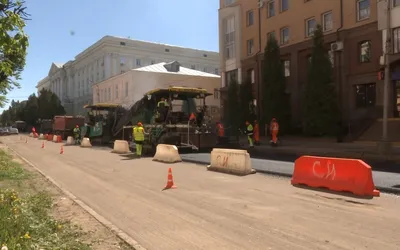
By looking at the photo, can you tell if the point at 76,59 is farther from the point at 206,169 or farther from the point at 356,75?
the point at 206,169

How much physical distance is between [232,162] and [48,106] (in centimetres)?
7743

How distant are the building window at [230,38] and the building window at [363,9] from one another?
51.3ft

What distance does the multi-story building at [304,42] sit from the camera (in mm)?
26375

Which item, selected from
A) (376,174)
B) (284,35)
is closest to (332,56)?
(284,35)

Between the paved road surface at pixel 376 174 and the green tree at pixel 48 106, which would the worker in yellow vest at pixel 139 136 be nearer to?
the paved road surface at pixel 376 174

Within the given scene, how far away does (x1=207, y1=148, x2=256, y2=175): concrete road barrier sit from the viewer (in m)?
12.5

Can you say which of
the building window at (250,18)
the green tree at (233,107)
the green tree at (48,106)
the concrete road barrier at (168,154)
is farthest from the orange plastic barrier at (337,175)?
the green tree at (48,106)

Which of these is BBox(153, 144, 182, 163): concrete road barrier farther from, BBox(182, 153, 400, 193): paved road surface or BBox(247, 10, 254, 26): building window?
BBox(247, 10, 254, 26): building window

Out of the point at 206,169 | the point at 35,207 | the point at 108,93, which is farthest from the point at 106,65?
the point at 35,207

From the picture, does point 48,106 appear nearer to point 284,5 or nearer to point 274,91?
point 284,5

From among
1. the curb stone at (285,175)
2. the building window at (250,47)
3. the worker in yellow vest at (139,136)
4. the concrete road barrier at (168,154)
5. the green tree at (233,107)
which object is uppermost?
the building window at (250,47)

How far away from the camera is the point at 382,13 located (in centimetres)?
2500

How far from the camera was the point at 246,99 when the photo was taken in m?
34.8

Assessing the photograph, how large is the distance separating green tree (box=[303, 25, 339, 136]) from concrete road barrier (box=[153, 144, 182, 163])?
12.7 metres
